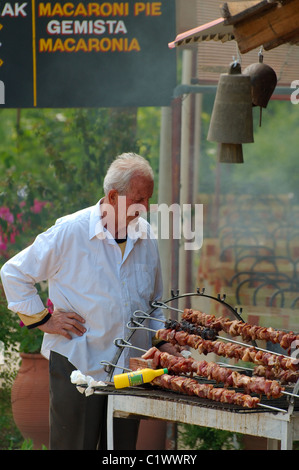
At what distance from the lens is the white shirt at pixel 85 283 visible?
14.3 ft

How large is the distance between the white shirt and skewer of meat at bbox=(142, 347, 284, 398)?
1.42ft

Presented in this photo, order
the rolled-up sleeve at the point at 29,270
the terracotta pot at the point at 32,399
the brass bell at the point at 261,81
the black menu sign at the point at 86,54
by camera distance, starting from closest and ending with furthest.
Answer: the brass bell at the point at 261,81, the rolled-up sleeve at the point at 29,270, the black menu sign at the point at 86,54, the terracotta pot at the point at 32,399

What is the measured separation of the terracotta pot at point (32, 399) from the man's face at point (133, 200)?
203 centimetres

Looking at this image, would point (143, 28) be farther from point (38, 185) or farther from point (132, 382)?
point (132, 382)

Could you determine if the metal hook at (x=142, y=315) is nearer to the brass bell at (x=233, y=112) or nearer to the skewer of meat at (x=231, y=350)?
the skewer of meat at (x=231, y=350)

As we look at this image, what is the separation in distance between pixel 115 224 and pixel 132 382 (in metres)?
1.08

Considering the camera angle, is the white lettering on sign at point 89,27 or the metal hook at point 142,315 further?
the white lettering on sign at point 89,27

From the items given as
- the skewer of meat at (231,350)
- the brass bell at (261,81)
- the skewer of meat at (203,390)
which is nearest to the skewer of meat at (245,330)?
the skewer of meat at (231,350)

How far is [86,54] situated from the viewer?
19.0 feet

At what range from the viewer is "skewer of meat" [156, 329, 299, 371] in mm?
3689

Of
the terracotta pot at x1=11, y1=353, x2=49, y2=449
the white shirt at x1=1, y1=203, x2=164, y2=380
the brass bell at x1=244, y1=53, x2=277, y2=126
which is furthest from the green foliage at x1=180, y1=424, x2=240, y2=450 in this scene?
the brass bell at x1=244, y1=53, x2=277, y2=126

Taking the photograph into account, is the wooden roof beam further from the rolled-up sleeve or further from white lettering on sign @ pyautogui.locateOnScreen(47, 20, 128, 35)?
white lettering on sign @ pyautogui.locateOnScreen(47, 20, 128, 35)

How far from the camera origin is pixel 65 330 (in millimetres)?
4355

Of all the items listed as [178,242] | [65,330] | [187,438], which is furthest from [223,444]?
[65,330]
